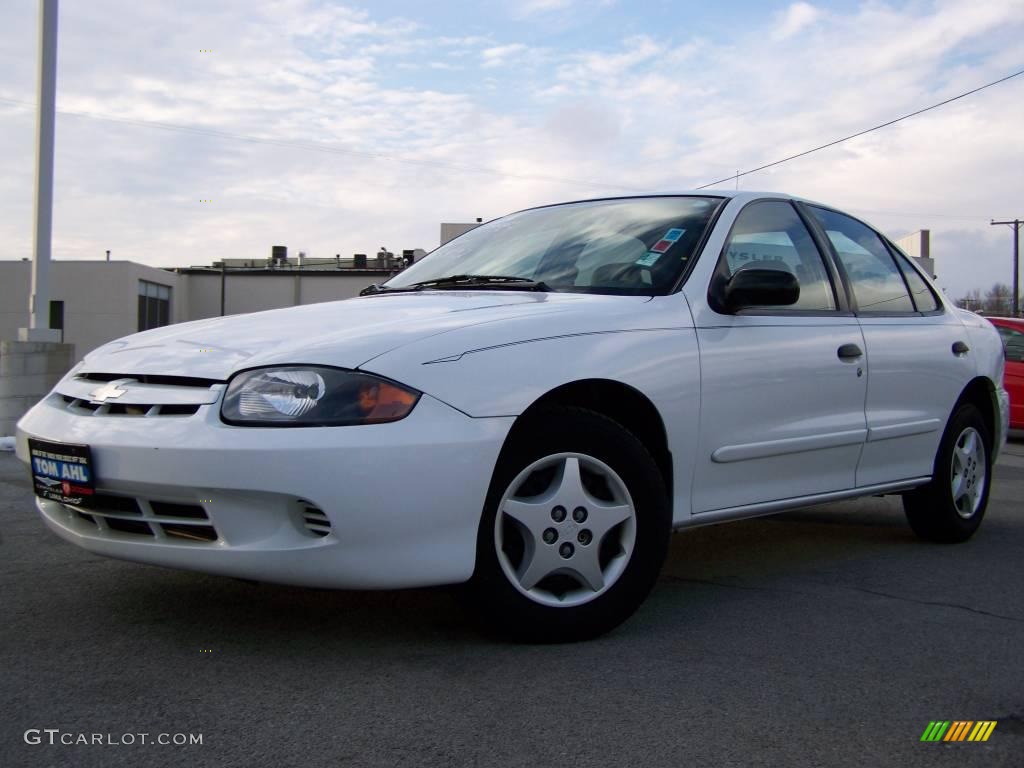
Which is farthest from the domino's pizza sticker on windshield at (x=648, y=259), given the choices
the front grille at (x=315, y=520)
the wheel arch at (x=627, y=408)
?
the front grille at (x=315, y=520)

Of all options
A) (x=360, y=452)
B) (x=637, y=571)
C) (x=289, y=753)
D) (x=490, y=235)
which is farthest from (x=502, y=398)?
(x=490, y=235)

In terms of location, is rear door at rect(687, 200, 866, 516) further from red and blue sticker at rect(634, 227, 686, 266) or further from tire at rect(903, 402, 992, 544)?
tire at rect(903, 402, 992, 544)

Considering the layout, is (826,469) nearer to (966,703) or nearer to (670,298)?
(670,298)

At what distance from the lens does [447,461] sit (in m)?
2.90

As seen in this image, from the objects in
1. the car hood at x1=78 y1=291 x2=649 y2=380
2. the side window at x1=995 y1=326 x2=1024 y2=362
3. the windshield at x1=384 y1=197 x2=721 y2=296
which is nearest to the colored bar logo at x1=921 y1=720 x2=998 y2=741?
the car hood at x1=78 y1=291 x2=649 y2=380

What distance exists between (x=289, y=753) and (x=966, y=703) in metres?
1.77

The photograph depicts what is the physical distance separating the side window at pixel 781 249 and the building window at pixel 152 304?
1739 inches

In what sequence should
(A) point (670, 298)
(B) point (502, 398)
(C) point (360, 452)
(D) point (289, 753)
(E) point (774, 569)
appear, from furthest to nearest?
(E) point (774, 569)
(A) point (670, 298)
(B) point (502, 398)
(C) point (360, 452)
(D) point (289, 753)

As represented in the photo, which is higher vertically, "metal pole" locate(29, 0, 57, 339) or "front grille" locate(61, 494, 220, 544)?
"metal pole" locate(29, 0, 57, 339)

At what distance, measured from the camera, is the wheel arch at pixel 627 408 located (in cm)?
336

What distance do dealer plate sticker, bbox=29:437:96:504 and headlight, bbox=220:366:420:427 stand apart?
0.49 metres

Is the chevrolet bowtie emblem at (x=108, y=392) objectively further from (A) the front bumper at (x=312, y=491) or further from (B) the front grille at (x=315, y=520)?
(B) the front grille at (x=315, y=520)

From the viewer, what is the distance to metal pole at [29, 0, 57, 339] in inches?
461

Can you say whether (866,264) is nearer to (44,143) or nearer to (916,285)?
(916,285)
